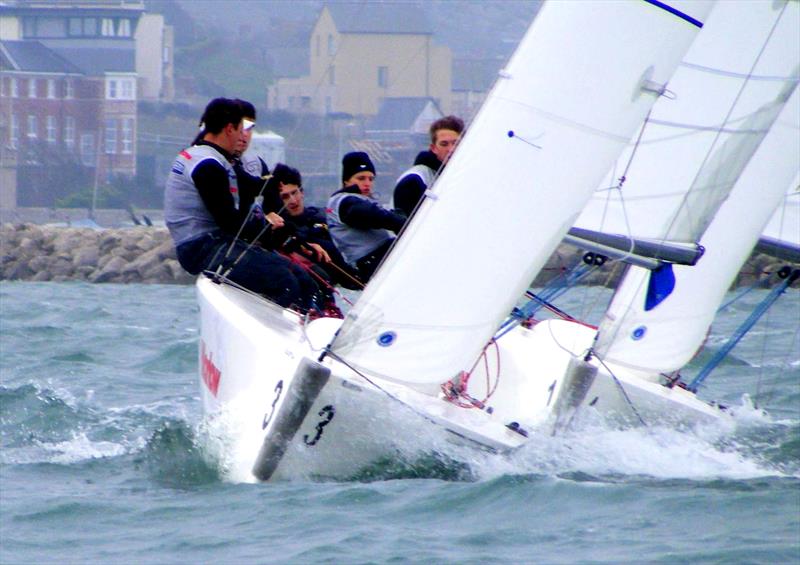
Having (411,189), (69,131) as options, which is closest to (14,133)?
(69,131)

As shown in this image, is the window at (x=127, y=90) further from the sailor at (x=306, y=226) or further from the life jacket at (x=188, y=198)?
the life jacket at (x=188, y=198)

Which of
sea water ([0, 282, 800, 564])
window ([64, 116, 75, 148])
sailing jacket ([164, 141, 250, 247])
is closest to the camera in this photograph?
sea water ([0, 282, 800, 564])

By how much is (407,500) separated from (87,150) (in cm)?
3656

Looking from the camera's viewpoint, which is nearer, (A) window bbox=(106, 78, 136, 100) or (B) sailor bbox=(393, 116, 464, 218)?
(B) sailor bbox=(393, 116, 464, 218)

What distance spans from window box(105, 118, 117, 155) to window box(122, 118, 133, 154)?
22 centimetres

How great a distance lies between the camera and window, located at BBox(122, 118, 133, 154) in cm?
4112

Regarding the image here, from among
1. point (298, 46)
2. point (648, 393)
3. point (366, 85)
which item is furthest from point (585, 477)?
point (298, 46)

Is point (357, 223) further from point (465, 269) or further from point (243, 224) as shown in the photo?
point (465, 269)

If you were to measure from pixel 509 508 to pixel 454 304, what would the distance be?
0.75 metres

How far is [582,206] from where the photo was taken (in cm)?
531

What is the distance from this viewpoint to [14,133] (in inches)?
1534

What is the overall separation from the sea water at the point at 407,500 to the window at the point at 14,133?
32251mm

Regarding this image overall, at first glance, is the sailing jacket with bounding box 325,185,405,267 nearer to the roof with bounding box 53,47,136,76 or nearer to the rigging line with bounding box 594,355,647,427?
the rigging line with bounding box 594,355,647,427

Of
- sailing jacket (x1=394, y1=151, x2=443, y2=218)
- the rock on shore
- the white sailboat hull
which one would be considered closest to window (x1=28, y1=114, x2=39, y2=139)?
the rock on shore
